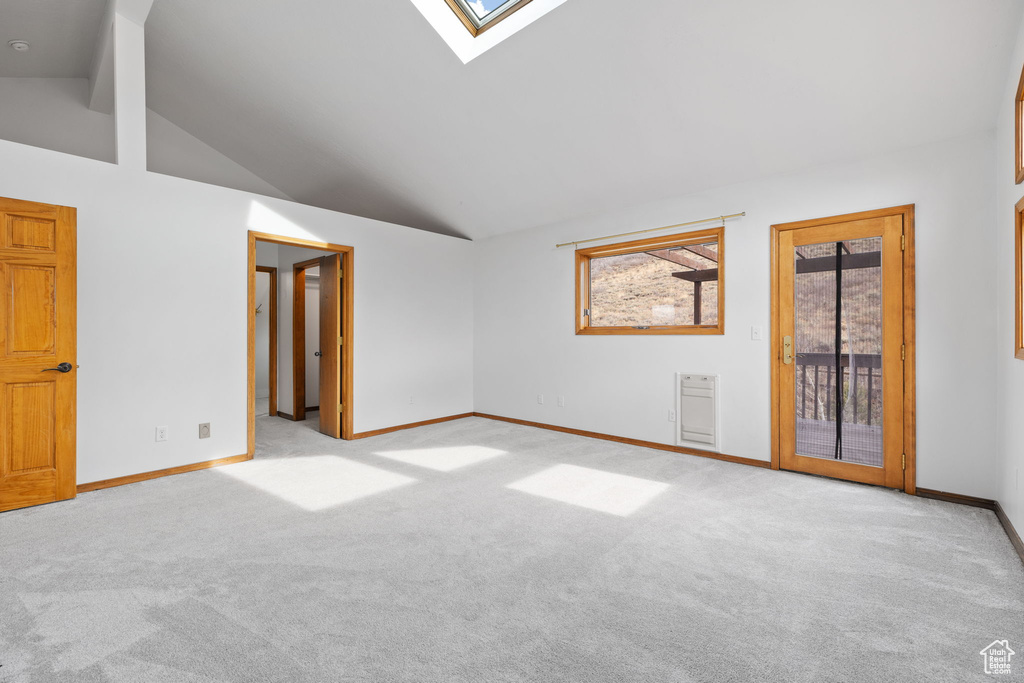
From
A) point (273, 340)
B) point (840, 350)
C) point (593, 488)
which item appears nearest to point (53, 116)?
point (273, 340)

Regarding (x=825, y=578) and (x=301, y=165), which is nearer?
(x=825, y=578)

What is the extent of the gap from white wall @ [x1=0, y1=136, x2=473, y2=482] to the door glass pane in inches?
158

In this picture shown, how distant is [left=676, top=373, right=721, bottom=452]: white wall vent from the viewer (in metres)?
4.27

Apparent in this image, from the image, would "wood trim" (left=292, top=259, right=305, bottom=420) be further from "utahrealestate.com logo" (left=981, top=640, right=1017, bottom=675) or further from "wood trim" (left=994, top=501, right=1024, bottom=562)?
"wood trim" (left=994, top=501, right=1024, bottom=562)

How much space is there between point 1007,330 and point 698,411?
2048mm

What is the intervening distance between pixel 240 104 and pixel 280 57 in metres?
1.14

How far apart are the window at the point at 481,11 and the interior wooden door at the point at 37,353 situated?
2.91 m

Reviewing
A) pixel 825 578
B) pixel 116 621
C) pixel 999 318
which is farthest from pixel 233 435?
pixel 999 318

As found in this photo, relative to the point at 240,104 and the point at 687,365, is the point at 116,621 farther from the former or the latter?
the point at 240,104

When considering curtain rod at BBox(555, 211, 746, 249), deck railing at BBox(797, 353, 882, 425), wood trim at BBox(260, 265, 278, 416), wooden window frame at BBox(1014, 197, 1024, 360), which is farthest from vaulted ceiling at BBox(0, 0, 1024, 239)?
wood trim at BBox(260, 265, 278, 416)

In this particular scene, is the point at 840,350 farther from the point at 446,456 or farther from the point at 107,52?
the point at 107,52

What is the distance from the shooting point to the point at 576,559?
7.80 ft

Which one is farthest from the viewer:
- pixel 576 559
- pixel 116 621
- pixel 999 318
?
pixel 999 318

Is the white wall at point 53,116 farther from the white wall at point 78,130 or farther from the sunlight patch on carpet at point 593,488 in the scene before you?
the sunlight patch on carpet at point 593,488
